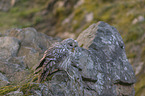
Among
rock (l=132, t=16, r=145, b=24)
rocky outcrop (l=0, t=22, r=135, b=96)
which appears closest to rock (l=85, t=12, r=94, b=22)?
rock (l=132, t=16, r=145, b=24)

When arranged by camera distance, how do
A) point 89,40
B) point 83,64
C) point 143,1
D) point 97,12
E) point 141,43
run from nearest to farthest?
point 83,64, point 89,40, point 141,43, point 143,1, point 97,12


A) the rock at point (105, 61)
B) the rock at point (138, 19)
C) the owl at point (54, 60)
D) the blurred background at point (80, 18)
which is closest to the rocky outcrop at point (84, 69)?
the rock at point (105, 61)

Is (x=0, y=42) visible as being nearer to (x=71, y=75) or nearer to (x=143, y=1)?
(x=71, y=75)

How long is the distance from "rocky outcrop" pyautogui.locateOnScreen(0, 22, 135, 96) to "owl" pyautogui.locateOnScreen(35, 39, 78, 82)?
0.14m

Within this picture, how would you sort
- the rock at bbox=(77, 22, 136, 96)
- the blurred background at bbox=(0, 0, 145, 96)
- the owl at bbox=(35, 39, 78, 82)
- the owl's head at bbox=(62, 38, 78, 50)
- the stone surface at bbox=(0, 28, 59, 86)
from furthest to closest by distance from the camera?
the blurred background at bbox=(0, 0, 145, 96) → the stone surface at bbox=(0, 28, 59, 86) → the rock at bbox=(77, 22, 136, 96) → the owl's head at bbox=(62, 38, 78, 50) → the owl at bbox=(35, 39, 78, 82)

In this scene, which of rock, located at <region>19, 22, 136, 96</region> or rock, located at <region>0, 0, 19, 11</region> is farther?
rock, located at <region>0, 0, 19, 11</region>

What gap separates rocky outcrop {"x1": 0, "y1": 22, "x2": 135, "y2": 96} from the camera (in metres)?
4.56

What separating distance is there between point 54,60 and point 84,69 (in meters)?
1.06

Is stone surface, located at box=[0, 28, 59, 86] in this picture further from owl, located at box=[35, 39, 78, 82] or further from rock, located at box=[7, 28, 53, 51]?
owl, located at box=[35, 39, 78, 82]

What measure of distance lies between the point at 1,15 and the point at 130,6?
16562 mm

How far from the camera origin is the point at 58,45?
488cm

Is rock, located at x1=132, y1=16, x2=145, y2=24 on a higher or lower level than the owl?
higher

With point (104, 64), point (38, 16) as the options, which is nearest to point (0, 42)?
point (104, 64)

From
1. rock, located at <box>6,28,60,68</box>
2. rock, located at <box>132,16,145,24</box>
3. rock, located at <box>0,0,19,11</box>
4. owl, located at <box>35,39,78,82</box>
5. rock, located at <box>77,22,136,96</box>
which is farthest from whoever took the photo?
rock, located at <box>0,0,19,11</box>
